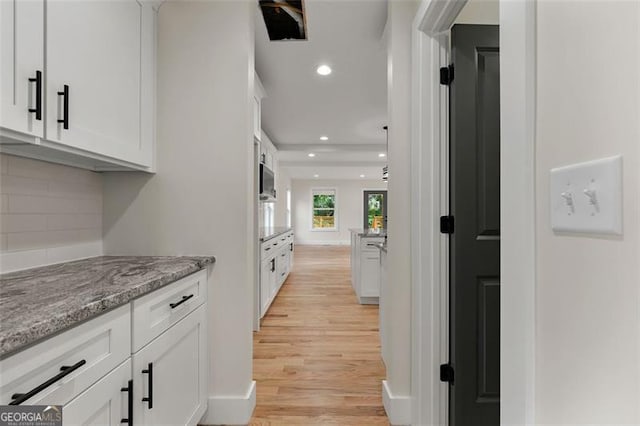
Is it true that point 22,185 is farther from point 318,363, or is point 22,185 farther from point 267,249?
point 267,249

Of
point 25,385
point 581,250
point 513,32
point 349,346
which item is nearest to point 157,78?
point 25,385

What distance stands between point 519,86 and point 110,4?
165cm

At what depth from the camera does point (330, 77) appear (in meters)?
3.55

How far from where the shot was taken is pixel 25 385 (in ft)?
2.45

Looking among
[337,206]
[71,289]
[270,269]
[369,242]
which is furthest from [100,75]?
[337,206]

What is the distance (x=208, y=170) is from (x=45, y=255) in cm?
83

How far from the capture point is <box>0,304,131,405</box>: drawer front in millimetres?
727

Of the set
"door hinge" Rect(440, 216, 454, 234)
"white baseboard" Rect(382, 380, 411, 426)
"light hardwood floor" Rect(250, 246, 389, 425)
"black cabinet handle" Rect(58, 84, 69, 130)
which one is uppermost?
"black cabinet handle" Rect(58, 84, 69, 130)

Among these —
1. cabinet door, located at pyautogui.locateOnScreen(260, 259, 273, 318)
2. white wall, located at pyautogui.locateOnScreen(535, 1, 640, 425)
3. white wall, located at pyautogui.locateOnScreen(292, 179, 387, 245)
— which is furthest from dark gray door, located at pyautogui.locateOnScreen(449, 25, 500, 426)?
white wall, located at pyautogui.locateOnScreen(292, 179, 387, 245)

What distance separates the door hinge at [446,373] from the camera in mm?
1644

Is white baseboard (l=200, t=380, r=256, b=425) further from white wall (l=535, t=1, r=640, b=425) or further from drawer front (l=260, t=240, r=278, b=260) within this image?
drawer front (l=260, t=240, r=278, b=260)

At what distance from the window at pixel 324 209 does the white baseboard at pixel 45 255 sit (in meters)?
11.2

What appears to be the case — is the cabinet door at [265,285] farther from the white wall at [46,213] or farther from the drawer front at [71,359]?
the drawer front at [71,359]

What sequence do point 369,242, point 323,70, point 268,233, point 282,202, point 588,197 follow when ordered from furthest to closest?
point 282,202 → point 268,233 → point 369,242 → point 323,70 → point 588,197
